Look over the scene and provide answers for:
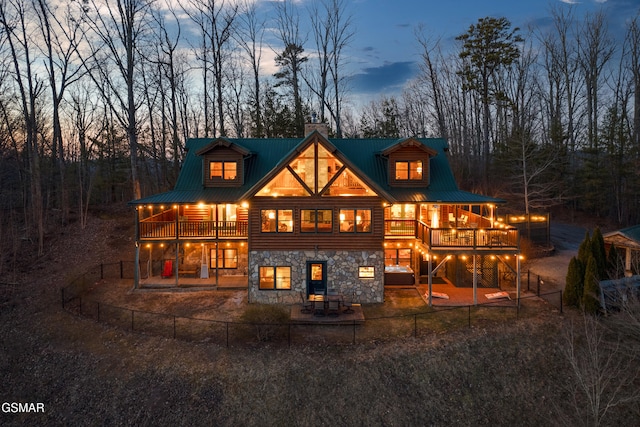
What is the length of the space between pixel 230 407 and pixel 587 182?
36.9m

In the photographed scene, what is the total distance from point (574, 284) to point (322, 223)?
10.9 metres

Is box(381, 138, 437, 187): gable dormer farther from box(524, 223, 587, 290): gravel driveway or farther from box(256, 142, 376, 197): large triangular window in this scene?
box(524, 223, 587, 290): gravel driveway

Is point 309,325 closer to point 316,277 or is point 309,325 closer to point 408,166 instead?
point 316,277

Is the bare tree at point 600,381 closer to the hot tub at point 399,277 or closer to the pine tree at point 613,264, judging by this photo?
the pine tree at point 613,264

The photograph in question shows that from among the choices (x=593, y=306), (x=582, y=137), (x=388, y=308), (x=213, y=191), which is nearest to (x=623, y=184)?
(x=582, y=137)

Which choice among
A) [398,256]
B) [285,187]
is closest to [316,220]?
[285,187]

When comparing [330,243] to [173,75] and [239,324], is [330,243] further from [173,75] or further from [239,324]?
[173,75]

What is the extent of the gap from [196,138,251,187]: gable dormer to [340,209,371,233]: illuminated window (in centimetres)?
635

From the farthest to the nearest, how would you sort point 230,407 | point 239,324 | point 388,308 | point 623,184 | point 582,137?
point 582,137 → point 623,184 → point 388,308 → point 239,324 → point 230,407

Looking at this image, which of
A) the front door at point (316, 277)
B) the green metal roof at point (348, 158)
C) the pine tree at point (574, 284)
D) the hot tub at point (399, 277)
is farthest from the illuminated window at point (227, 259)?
the pine tree at point (574, 284)

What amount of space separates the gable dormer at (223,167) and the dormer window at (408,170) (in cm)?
821

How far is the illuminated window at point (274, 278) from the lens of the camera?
16002 millimetres

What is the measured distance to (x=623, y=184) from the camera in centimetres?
3095

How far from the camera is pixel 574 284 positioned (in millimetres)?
14180
